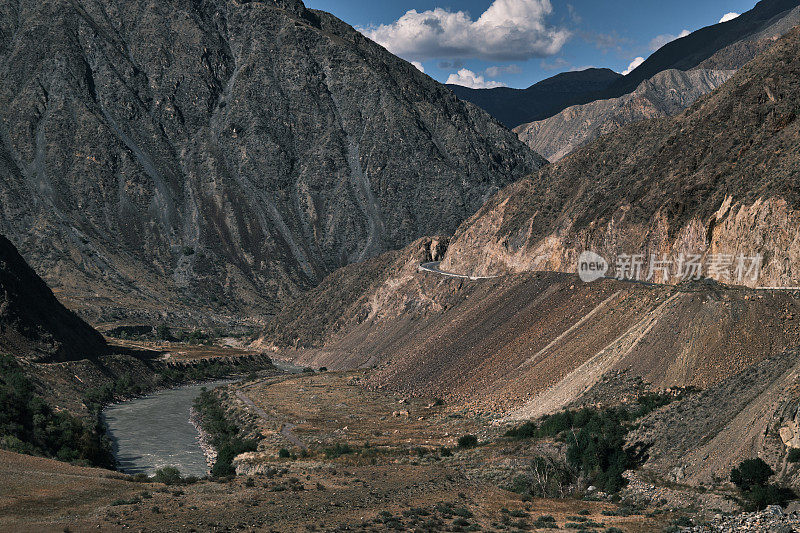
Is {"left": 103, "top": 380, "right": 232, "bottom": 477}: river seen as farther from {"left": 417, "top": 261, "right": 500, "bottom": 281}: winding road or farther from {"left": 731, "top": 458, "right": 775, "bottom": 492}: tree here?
{"left": 731, "top": 458, "right": 775, "bottom": 492}: tree

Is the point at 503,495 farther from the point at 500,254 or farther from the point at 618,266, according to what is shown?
the point at 500,254

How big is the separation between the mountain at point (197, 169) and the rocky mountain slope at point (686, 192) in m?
81.8

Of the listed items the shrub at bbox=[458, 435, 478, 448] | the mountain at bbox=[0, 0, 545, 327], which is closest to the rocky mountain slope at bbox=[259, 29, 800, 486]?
the shrub at bbox=[458, 435, 478, 448]

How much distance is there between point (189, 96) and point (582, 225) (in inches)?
5959

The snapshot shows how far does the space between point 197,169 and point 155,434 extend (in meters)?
131

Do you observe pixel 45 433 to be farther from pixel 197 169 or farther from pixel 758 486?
pixel 197 169

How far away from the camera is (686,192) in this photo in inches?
2427

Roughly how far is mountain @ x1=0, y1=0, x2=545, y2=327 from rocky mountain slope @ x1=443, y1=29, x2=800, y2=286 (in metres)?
81.8

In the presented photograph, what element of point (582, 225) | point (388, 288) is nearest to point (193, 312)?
point (388, 288)

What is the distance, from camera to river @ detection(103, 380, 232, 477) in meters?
52.9

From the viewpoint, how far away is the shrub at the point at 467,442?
1815 inches

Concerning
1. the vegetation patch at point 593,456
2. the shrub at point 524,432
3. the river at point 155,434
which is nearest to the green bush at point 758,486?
the vegetation patch at point 593,456

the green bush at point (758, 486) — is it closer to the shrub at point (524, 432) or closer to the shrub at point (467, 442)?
the shrub at point (524, 432)

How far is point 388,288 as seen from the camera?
102 metres
